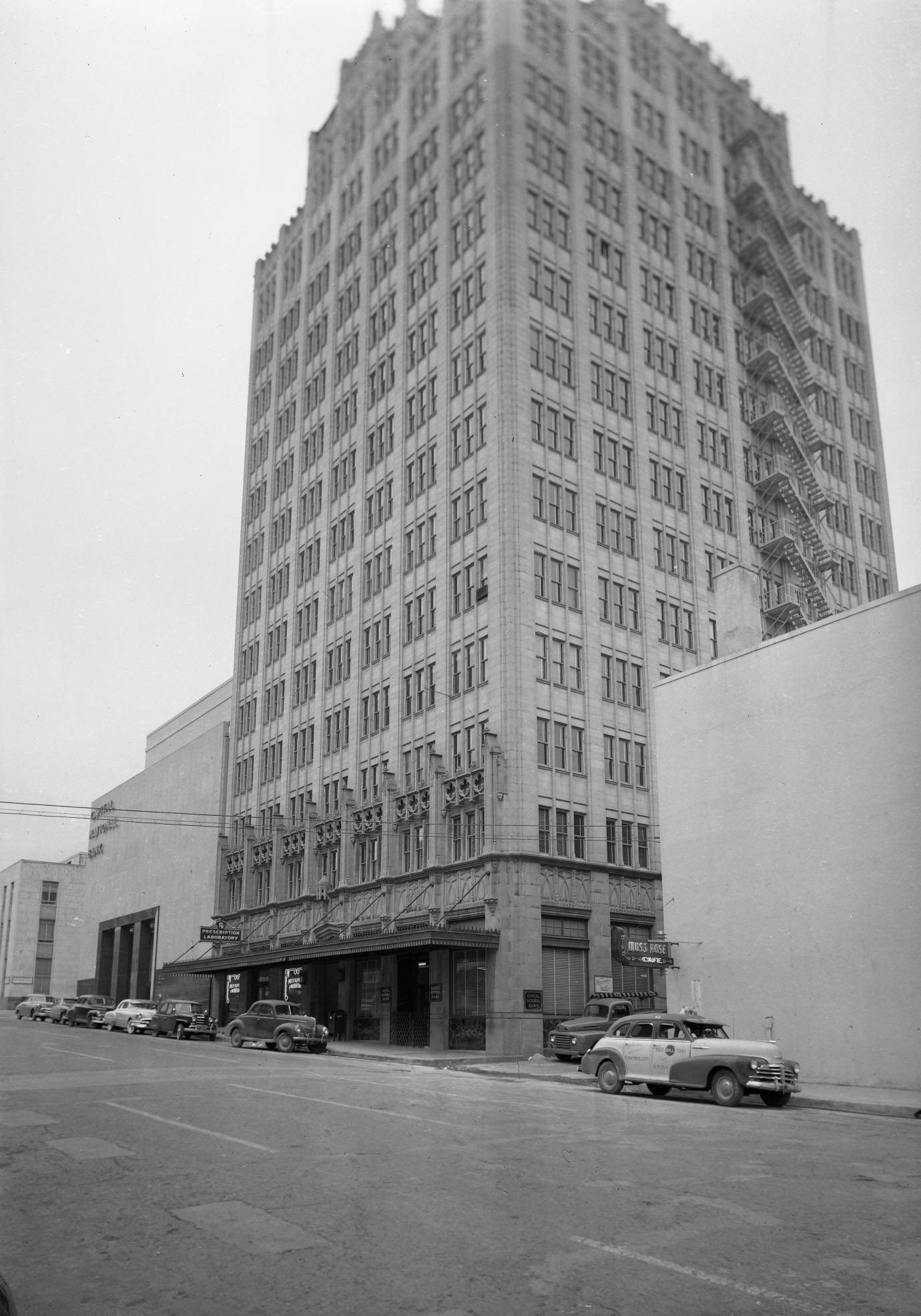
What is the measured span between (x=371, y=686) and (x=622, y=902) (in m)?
16.5

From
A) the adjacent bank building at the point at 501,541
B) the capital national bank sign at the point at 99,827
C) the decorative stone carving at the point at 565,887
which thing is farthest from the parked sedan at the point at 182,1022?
the capital national bank sign at the point at 99,827

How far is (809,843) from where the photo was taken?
28.5 meters

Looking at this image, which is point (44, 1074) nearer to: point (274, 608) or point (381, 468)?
point (381, 468)

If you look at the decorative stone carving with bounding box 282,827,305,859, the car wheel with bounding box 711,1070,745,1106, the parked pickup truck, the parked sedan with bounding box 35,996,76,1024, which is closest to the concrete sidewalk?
the parked pickup truck

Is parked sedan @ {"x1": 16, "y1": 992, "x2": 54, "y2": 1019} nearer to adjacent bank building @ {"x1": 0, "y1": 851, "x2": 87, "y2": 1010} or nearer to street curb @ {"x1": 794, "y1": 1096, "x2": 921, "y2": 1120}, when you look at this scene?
adjacent bank building @ {"x1": 0, "y1": 851, "x2": 87, "y2": 1010}

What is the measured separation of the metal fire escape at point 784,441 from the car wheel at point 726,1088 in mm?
35607

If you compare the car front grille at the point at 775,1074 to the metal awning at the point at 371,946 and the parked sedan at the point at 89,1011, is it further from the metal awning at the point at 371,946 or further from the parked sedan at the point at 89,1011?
the parked sedan at the point at 89,1011

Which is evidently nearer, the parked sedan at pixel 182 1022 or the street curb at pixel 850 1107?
the street curb at pixel 850 1107

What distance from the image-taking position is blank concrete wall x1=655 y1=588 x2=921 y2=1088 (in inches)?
1032

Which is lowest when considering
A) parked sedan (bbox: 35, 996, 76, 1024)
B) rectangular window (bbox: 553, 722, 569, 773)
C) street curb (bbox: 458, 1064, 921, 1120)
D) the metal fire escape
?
parked sedan (bbox: 35, 996, 76, 1024)

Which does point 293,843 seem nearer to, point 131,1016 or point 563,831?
point 131,1016

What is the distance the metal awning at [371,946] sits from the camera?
40.8 meters

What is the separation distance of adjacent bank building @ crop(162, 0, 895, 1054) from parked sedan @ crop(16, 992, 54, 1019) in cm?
1026

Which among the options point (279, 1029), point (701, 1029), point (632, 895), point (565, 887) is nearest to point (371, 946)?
point (279, 1029)
